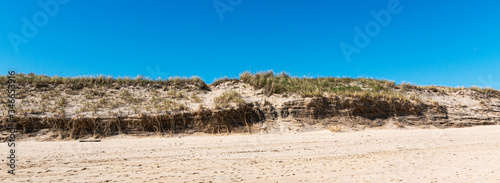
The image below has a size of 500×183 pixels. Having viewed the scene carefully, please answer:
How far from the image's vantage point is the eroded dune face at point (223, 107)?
1130cm

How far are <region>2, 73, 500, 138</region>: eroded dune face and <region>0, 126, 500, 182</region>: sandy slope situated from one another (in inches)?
86.7

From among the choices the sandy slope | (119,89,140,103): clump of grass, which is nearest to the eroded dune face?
(119,89,140,103): clump of grass

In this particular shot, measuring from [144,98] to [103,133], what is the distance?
10.6 feet

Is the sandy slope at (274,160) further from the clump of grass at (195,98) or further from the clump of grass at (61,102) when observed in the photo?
the clump of grass at (195,98)

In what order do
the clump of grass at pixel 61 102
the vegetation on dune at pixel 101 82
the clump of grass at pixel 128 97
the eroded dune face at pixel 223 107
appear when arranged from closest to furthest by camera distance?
1. the eroded dune face at pixel 223 107
2. the clump of grass at pixel 61 102
3. the clump of grass at pixel 128 97
4. the vegetation on dune at pixel 101 82

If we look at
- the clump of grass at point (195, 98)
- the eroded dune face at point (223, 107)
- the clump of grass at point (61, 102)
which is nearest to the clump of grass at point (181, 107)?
the eroded dune face at point (223, 107)

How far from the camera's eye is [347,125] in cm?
1284

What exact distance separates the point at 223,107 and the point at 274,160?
19.9ft

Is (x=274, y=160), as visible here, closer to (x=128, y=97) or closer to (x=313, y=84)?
(x=128, y=97)

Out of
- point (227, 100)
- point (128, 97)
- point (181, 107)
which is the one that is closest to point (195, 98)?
point (181, 107)

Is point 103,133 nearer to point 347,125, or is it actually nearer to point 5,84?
point 5,84

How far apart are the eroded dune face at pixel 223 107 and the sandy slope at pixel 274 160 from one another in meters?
2.20

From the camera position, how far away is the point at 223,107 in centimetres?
1256

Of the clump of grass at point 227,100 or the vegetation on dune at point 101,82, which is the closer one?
the clump of grass at point 227,100
